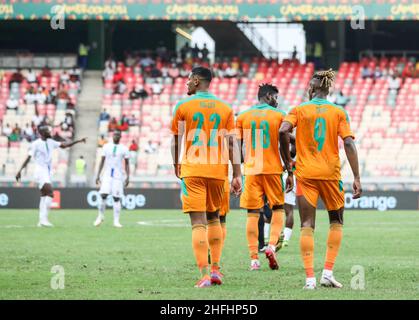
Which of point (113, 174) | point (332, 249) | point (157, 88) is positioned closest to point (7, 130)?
point (157, 88)

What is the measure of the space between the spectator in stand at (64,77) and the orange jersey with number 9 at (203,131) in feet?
117

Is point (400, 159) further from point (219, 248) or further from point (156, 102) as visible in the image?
point (219, 248)

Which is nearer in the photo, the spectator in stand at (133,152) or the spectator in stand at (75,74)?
the spectator in stand at (133,152)

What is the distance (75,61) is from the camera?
48844 mm

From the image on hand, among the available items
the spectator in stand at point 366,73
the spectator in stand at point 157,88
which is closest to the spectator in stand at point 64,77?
the spectator in stand at point 157,88

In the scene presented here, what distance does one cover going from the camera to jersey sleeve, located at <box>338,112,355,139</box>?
11.7 meters

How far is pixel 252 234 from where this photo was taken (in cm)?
1432

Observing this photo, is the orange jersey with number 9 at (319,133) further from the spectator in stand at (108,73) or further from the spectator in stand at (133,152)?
the spectator in stand at (108,73)

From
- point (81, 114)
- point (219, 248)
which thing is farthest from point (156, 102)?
point (219, 248)

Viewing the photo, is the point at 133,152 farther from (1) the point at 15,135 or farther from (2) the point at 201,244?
(2) the point at 201,244

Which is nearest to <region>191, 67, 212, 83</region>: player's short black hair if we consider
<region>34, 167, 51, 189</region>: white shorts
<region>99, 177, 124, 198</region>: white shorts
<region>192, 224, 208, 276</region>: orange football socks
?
<region>192, 224, 208, 276</region>: orange football socks

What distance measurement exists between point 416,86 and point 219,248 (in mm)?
34218

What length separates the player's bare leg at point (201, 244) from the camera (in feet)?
38.7

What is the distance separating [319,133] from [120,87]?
35.1m
